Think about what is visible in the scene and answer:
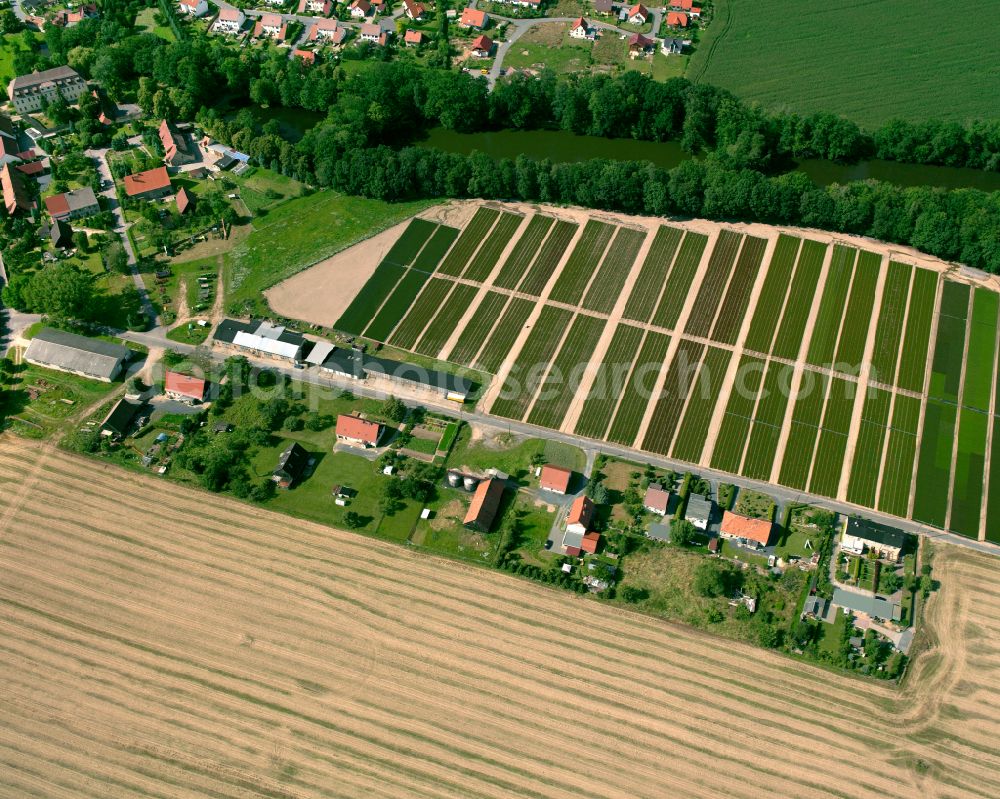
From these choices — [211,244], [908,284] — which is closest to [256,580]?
[211,244]

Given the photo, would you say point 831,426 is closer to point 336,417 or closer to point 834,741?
point 834,741

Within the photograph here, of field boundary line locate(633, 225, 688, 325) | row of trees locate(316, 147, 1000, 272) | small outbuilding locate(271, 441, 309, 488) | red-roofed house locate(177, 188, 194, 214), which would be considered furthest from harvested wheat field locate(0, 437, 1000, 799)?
red-roofed house locate(177, 188, 194, 214)

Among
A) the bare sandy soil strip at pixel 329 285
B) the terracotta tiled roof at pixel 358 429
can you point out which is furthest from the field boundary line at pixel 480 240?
the terracotta tiled roof at pixel 358 429

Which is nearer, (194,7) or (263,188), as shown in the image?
(263,188)

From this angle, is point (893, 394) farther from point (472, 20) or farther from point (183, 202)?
Result: point (472, 20)

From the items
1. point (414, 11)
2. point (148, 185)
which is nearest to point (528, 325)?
point (148, 185)

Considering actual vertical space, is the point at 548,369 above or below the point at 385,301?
below
